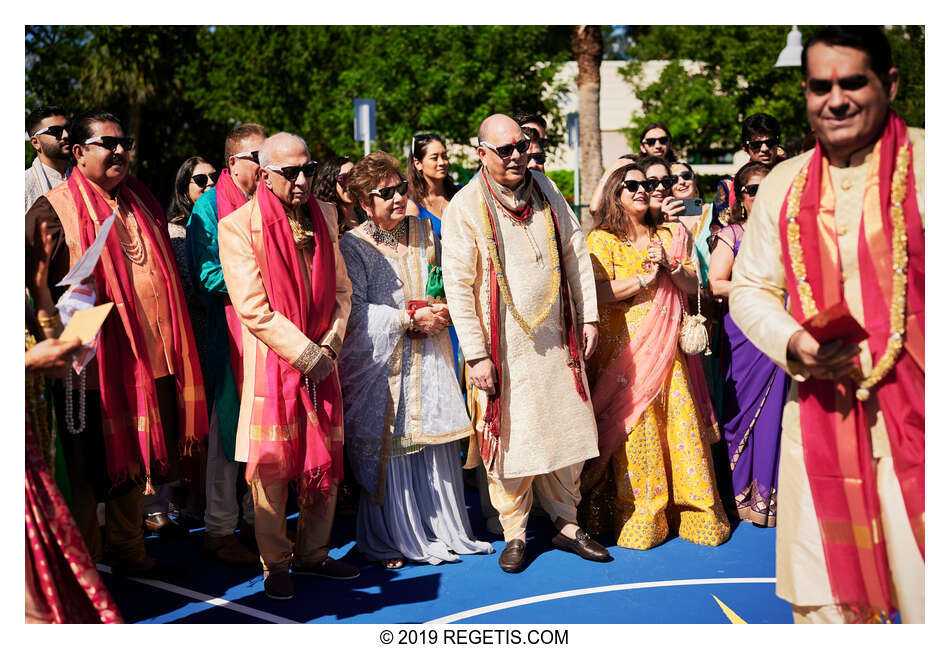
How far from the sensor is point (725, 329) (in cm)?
566

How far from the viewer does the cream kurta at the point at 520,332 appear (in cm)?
458

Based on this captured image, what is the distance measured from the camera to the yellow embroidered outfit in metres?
4.98

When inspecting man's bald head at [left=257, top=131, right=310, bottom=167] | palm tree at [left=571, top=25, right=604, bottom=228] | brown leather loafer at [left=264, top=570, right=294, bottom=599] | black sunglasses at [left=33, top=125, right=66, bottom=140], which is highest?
palm tree at [left=571, top=25, right=604, bottom=228]

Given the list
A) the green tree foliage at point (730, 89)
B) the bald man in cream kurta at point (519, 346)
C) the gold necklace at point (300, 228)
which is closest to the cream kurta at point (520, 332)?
the bald man in cream kurta at point (519, 346)

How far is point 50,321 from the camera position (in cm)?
324

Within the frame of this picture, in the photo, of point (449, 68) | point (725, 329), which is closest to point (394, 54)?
point (449, 68)

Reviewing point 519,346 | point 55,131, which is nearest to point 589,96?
point 55,131

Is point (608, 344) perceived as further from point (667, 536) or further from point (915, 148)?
point (915, 148)

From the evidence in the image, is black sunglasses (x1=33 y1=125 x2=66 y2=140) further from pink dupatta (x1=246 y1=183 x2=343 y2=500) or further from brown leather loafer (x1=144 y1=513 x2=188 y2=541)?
brown leather loafer (x1=144 y1=513 x2=188 y2=541)

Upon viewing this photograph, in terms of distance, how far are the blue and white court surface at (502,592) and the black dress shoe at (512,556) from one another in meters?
0.05

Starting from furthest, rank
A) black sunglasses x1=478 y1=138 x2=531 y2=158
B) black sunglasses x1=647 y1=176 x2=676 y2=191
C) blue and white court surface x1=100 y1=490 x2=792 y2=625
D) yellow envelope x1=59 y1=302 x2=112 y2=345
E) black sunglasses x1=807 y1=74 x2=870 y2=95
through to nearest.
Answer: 1. black sunglasses x1=647 y1=176 x2=676 y2=191
2. black sunglasses x1=478 y1=138 x2=531 y2=158
3. blue and white court surface x1=100 y1=490 x2=792 y2=625
4. yellow envelope x1=59 y1=302 x2=112 y2=345
5. black sunglasses x1=807 y1=74 x2=870 y2=95

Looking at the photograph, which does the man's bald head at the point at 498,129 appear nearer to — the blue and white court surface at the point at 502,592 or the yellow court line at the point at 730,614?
the blue and white court surface at the point at 502,592

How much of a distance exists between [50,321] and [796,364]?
2651 mm

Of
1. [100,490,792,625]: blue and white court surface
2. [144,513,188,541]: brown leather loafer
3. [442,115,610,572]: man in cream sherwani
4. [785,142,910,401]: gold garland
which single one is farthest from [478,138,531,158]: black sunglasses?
[144,513,188,541]: brown leather loafer
